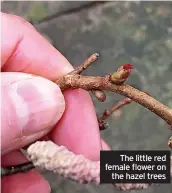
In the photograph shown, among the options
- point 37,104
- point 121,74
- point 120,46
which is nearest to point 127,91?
point 121,74

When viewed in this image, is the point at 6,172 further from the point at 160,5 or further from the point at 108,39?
the point at 160,5

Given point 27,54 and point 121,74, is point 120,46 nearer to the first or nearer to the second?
point 27,54

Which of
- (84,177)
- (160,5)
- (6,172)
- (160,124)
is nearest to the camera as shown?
(84,177)

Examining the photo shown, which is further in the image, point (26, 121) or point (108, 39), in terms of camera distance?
point (108, 39)

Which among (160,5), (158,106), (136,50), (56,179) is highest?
(160,5)

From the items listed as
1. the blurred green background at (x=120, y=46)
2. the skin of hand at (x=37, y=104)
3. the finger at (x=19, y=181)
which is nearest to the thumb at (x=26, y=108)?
the skin of hand at (x=37, y=104)

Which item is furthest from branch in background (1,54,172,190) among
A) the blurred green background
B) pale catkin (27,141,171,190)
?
the blurred green background

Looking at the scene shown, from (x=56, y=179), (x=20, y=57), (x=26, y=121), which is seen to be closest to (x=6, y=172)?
(x=26, y=121)
